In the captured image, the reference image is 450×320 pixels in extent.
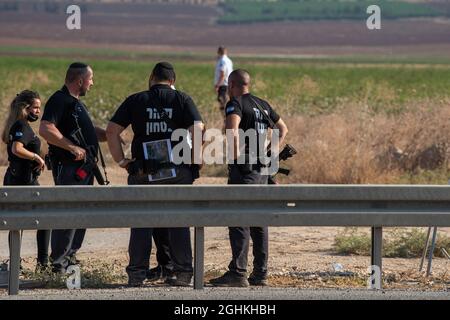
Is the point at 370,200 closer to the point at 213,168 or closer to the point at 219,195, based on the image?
the point at 219,195

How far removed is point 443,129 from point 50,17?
115298 mm

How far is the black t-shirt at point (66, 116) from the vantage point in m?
9.53

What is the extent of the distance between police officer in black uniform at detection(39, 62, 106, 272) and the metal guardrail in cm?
104

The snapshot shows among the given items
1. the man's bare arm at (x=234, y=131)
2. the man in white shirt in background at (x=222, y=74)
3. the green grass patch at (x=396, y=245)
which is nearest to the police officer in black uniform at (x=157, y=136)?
the man's bare arm at (x=234, y=131)

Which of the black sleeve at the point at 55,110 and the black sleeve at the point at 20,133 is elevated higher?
the black sleeve at the point at 55,110

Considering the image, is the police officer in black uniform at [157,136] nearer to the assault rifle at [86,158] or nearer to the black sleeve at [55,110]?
the assault rifle at [86,158]

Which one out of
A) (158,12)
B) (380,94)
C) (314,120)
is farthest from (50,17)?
(314,120)

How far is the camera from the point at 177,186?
8477mm

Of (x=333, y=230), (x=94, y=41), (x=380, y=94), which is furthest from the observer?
(x=94, y=41)

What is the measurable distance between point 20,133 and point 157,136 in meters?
1.20

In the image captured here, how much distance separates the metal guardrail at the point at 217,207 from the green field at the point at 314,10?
423ft

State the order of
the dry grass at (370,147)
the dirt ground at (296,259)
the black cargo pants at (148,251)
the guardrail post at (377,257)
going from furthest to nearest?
the dry grass at (370,147) < the dirt ground at (296,259) < the black cargo pants at (148,251) < the guardrail post at (377,257)

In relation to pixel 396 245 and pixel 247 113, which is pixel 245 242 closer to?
pixel 247 113

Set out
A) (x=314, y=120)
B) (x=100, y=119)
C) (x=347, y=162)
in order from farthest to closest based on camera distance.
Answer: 1. (x=100, y=119)
2. (x=314, y=120)
3. (x=347, y=162)
